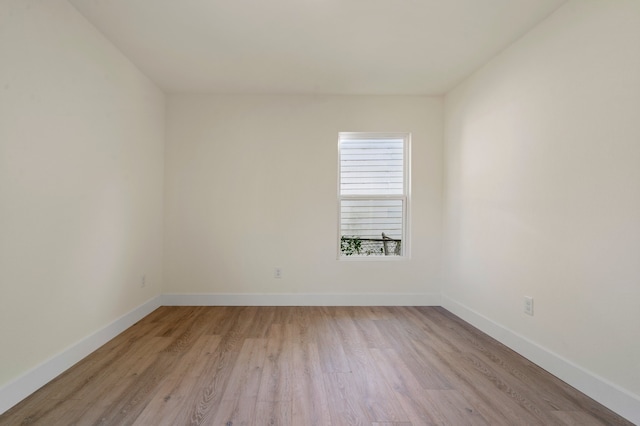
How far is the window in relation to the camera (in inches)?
155

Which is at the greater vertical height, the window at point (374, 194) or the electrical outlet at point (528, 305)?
the window at point (374, 194)

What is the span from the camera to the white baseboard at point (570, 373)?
1704mm

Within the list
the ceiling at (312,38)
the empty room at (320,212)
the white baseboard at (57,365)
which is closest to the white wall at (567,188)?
the empty room at (320,212)

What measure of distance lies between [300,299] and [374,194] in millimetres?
1589

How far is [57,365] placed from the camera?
207cm

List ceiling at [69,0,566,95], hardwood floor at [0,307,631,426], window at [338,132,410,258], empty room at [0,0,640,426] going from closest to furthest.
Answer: hardwood floor at [0,307,631,426] → empty room at [0,0,640,426] → ceiling at [69,0,566,95] → window at [338,132,410,258]

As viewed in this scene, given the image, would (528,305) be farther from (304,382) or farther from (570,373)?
(304,382)

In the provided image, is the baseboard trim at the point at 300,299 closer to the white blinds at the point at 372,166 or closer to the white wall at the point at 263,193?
the white wall at the point at 263,193

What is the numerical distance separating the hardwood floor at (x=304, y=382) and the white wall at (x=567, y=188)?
0.39 metres

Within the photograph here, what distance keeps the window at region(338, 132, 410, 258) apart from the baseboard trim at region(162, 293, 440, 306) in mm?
524

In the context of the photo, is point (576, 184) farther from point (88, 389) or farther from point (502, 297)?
point (88, 389)

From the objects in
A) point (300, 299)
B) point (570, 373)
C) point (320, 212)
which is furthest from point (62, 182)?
point (570, 373)

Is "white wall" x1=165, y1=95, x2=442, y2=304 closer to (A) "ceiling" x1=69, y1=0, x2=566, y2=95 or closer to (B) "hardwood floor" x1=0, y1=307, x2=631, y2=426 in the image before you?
(A) "ceiling" x1=69, y1=0, x2=566, y2=95

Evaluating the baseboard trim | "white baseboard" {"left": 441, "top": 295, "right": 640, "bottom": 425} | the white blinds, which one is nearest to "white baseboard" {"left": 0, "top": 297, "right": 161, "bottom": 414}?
the baseboard trim
